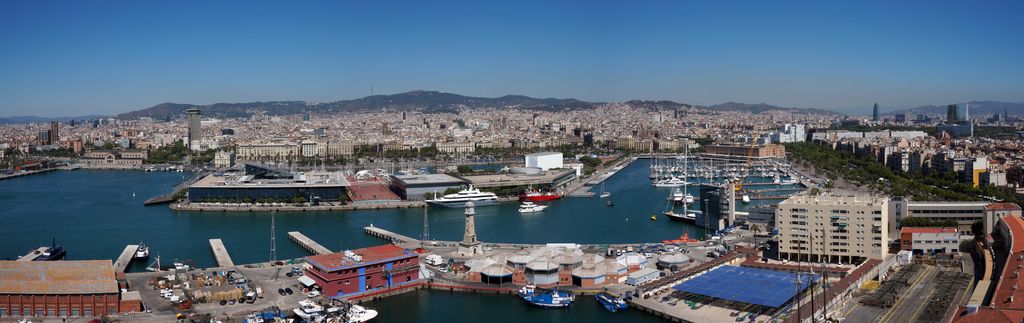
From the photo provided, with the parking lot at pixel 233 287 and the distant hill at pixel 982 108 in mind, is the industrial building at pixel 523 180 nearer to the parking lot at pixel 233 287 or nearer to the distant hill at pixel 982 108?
the parking lot at pixel 233 287

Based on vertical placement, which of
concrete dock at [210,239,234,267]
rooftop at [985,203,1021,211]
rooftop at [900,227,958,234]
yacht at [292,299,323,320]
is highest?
rooftop at [985,203,1021,211]

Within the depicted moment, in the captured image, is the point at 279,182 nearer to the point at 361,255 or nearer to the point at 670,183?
the point at 670,183

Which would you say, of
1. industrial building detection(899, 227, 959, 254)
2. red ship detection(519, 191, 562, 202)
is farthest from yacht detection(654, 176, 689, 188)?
industrial building detection(899, 227, 959, 254)

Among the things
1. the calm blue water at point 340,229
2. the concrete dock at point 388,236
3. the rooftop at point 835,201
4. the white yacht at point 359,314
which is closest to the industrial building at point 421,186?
the calm blue water at point 340,229

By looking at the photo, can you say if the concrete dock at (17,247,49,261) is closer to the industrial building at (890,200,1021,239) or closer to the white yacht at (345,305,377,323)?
the white yacht at (345,305,377,323)

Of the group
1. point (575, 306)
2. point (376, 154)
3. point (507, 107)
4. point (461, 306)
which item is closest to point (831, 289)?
point (575, 306)

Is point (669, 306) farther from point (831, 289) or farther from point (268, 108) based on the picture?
point (268, 108)

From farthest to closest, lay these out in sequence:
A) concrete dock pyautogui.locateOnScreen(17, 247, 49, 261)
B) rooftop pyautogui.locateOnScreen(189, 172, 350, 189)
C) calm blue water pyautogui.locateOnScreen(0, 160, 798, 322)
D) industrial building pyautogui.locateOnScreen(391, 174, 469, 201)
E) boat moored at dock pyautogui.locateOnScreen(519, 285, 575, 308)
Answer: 1. industrial building pyautogui.locateOnScreen(391, 174, 469, 201)
2. rooftop pyautogui.locateOnScreen(189, 172, 350, 189)
3. concrete dock pyautogui.locateOnScreen(17, 247, 49, 261)
4. calm blue water pyautogui.locateOnScreen(0, 160, 798, 322)
5. boat moored at dock pyautogui.locateOnScreen(519, 285, 575, 308)

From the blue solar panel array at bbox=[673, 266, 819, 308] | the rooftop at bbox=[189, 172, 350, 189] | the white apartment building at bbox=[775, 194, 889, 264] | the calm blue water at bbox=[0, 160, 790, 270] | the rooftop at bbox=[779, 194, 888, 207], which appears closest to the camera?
the blue solar panel array at bbox=[673, 266, 819, 308]
